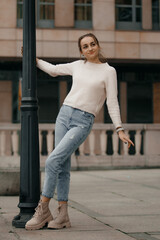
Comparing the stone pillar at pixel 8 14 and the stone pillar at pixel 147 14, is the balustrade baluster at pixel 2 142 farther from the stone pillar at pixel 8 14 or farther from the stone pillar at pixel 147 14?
the stone pillar at pixel 147 14

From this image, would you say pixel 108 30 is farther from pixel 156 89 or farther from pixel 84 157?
pixel 84 157

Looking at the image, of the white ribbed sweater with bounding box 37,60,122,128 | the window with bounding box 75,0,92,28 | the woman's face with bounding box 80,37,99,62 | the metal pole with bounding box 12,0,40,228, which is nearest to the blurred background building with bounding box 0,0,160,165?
the window with bounding box 75,0,92,28

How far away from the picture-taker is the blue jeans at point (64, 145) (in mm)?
4949

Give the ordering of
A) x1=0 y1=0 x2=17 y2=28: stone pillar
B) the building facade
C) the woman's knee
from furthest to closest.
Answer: the building facade, x1=0 y1=0 x2=17 y2=28: stone pillar, the woman's knee

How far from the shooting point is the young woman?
498cm

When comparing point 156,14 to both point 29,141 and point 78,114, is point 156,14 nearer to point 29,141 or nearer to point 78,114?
point 29,141

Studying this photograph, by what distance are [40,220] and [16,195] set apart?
3.53m

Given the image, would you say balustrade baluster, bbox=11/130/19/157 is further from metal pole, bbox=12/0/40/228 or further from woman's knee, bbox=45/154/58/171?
woman's knee, bbox=45/154/58/171

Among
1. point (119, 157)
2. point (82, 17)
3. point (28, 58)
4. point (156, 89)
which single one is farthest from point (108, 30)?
point (28, 58)

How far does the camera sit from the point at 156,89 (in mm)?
26344

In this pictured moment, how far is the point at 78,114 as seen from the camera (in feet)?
16.5

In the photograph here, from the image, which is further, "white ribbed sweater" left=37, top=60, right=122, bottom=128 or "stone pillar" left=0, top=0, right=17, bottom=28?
"stone pillar" left=0, top=0, right=17, bottom=28

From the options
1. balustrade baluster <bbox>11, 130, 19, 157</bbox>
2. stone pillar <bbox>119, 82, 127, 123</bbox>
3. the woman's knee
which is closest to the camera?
the woman's knee

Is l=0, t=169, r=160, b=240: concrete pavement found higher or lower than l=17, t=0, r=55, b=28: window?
lower
